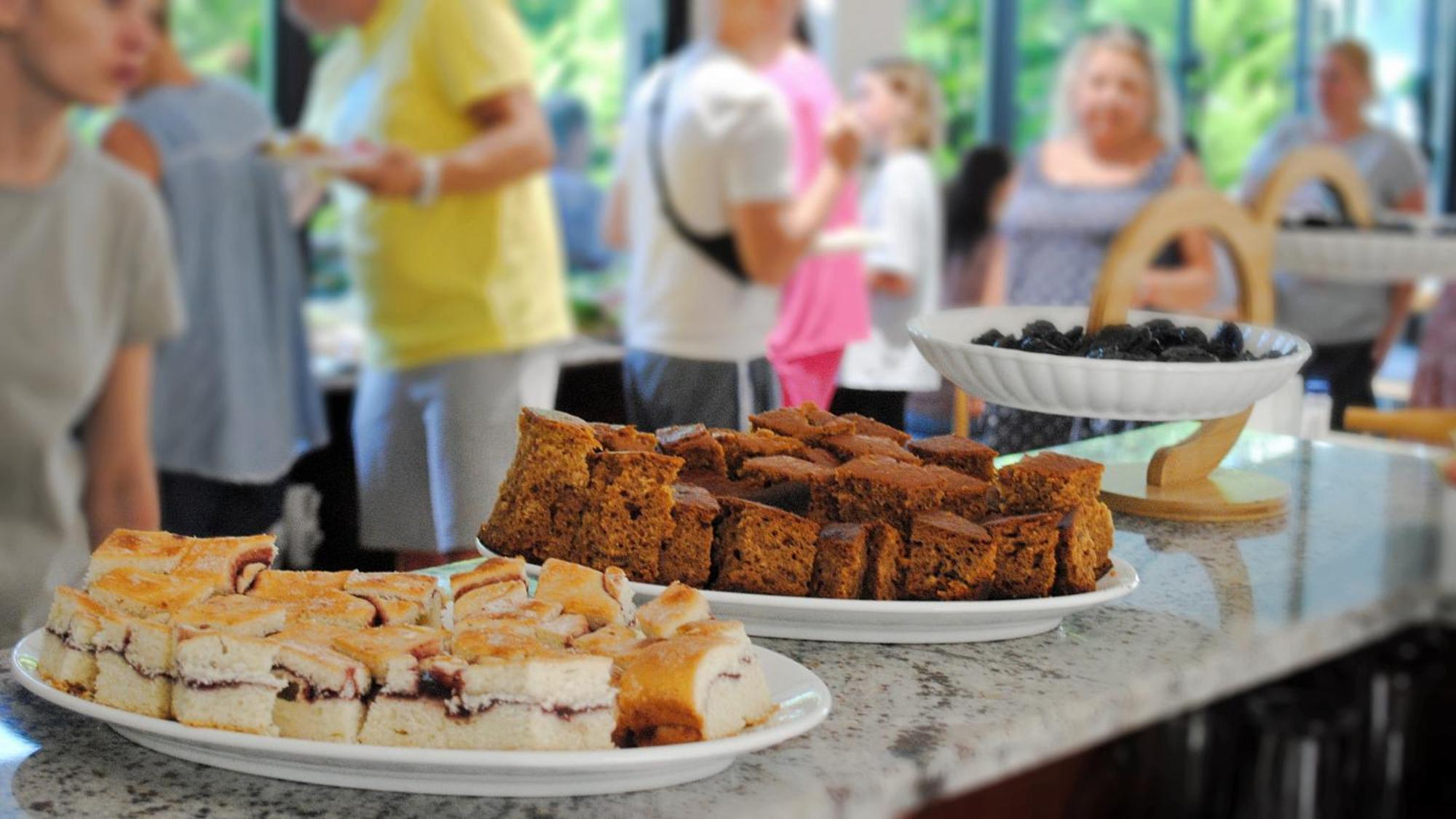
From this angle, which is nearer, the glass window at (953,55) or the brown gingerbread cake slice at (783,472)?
the brown gingerbread cake slice at (783,472)

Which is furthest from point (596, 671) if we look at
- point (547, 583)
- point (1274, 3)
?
point (1274, 3)

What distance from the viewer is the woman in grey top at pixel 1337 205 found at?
376 centimetres

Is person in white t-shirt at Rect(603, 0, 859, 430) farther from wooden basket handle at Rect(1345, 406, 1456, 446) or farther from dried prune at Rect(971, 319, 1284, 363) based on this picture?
dried prune at Rect(971, 319, 1284, 363)

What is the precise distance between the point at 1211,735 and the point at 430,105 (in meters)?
1.78

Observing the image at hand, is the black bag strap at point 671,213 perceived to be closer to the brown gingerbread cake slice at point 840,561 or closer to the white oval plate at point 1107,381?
the white oval plate at point 1107,381

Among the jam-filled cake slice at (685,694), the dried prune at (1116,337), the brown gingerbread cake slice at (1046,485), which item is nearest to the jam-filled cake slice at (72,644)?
the jam-filled cake slice at (685,694)

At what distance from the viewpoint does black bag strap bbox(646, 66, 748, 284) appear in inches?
112

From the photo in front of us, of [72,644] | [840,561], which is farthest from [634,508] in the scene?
[72,644]

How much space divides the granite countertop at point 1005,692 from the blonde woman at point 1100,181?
2013 millimetres

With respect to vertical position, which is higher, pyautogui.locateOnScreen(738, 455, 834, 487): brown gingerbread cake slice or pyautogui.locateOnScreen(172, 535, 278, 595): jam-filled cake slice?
pyautogui.locateOnScreen(738, 455, 834, 487): brown gingerbread cake slice

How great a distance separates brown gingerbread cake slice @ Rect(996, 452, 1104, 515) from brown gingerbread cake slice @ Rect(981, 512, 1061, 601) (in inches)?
1.5

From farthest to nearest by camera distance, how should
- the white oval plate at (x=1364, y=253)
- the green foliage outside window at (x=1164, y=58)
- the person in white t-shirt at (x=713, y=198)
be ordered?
the green foliage outside window at (x=1164, y=58) → the person in white t-shirt at (x=713, y=198) → the white oval plate at (x=1364, y=253)

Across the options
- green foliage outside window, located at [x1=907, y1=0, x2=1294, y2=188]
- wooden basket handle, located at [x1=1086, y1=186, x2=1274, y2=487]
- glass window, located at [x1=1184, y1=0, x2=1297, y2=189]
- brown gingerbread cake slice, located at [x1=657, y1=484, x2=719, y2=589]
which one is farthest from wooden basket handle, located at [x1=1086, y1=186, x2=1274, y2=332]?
glass window, located at [x1=1184, y1=0, x2=1297, y2=189]

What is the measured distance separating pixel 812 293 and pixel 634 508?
6.81ft
